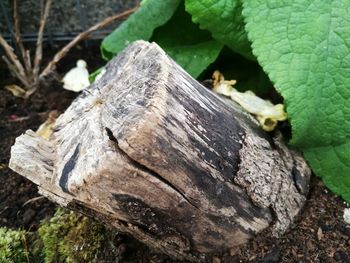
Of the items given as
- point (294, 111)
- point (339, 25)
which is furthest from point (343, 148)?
point (339, 25)

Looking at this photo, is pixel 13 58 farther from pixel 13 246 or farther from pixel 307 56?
pixel 307 56

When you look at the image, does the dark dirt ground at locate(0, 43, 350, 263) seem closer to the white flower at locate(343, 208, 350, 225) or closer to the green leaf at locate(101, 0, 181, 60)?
the white flower at locate(343, 208, 350, 225)

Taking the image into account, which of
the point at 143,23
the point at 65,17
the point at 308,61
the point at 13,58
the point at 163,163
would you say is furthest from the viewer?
the point at 65,17

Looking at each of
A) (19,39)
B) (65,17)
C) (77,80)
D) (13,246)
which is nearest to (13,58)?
(19,39)

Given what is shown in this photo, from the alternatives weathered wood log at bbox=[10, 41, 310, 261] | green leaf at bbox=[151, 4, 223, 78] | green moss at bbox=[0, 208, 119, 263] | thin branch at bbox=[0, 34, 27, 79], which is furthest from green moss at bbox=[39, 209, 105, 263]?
thin branch at bbox=[0, 34, 27, 79]

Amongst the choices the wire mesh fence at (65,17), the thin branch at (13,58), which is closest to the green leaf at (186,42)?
the thin branch at (13,58)
